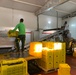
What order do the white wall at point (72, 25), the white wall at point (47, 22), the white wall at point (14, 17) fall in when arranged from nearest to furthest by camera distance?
the white wall at point (14, 17) < the white wall at point (47, 22) < the white wall at point (72, 25)

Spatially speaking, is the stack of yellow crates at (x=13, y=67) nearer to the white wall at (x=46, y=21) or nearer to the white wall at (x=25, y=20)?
the white wall at (x=25, y=20)

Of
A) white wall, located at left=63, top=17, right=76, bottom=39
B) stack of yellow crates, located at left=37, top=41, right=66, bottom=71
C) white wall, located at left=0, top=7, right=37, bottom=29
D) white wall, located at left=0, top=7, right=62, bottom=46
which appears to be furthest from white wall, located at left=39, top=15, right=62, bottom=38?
stack of yellow crates, located at left=37, top=41, right=66, bottom=71

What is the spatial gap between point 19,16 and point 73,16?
440 centimetres

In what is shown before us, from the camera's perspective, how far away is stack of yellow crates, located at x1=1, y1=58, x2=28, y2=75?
219 cm

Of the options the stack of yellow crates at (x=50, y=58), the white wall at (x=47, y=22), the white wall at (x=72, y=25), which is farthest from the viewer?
the white wall at (x=72, y=25)

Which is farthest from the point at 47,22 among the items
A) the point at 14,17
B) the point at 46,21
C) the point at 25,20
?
the point at 14,17

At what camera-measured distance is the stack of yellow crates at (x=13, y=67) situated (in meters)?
2.19

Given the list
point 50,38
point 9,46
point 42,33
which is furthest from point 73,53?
point 9,46

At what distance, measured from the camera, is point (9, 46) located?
6840mm

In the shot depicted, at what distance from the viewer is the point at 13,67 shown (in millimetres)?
2295

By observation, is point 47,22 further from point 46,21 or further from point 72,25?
point 72,25

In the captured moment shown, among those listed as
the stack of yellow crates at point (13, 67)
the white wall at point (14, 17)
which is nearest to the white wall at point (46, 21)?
the white wall at point (14, 17)

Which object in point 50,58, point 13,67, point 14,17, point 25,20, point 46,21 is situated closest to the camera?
point 13,67

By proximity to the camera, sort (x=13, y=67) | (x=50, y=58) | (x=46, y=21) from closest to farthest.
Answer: (x=13, y=67)
(x=50, y=58)
(x=46, y=21)
